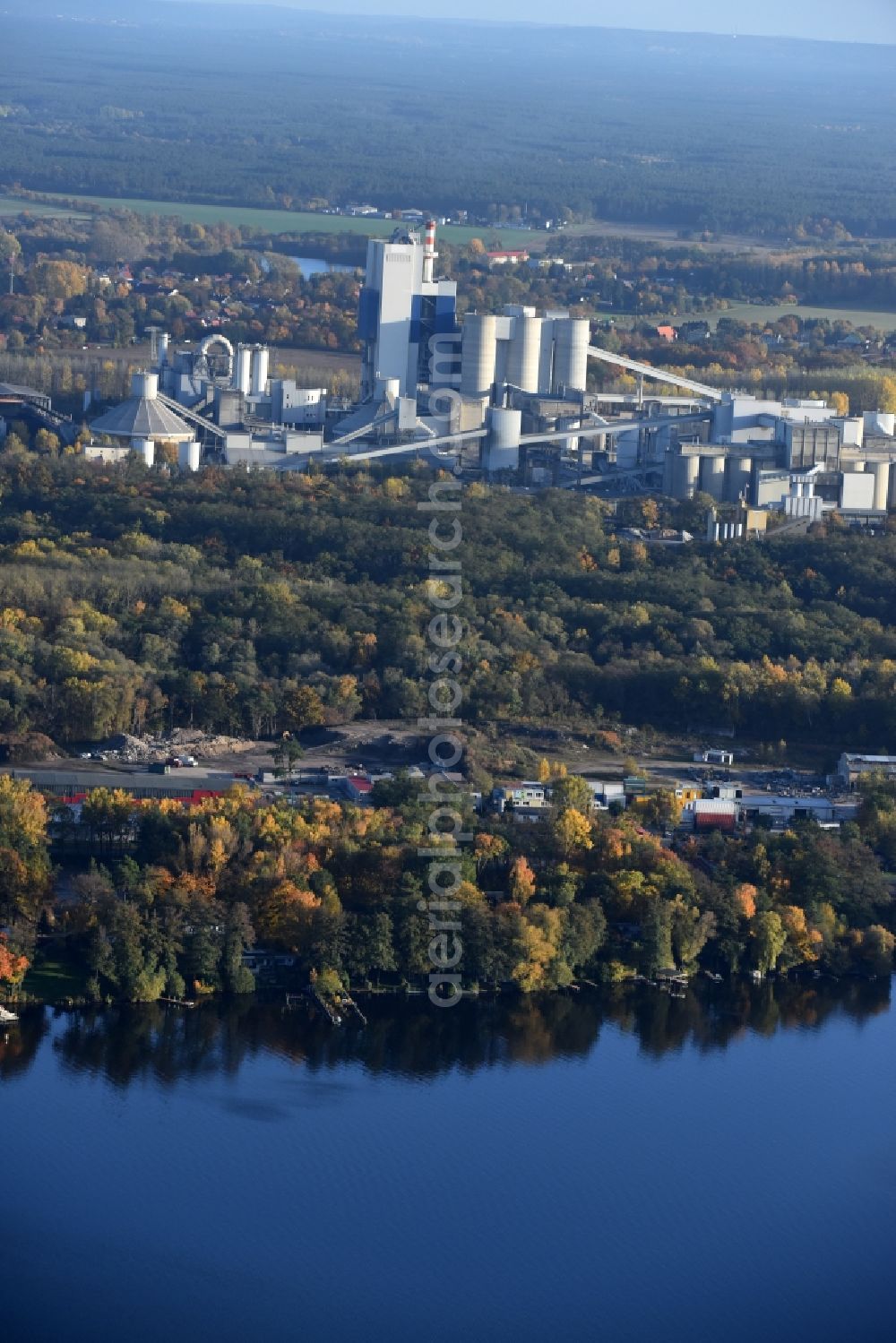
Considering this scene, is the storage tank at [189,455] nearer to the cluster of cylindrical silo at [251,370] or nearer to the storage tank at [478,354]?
the cluster of cylindrical silo at [251,370]

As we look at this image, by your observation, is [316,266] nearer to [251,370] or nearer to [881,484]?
[251,370]

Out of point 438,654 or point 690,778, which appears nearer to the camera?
point 690,778

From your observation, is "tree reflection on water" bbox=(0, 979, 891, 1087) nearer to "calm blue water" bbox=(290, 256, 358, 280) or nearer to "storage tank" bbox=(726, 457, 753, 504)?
"storage tank" bbox=(726, 457, 753, 504)

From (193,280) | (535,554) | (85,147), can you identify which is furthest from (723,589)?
(85,147)

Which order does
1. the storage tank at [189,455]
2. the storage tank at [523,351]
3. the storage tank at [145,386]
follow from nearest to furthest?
the storage tank at [189,455] → the storage tank at [145,386] → the storage tank at [523,351]

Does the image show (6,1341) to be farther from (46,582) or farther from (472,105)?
(472,105)

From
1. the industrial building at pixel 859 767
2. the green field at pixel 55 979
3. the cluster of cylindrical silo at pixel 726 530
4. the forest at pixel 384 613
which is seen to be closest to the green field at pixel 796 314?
the cluster of cylindrical silo at pixel 726 530

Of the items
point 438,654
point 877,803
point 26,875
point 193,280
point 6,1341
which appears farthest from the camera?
point 193,280
